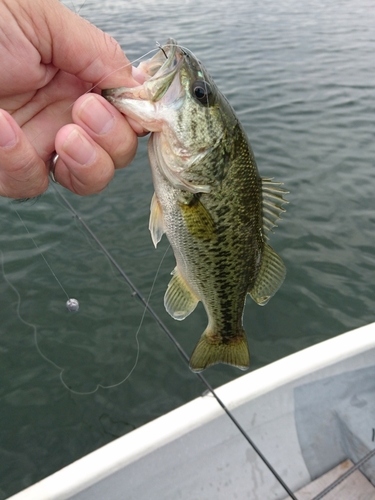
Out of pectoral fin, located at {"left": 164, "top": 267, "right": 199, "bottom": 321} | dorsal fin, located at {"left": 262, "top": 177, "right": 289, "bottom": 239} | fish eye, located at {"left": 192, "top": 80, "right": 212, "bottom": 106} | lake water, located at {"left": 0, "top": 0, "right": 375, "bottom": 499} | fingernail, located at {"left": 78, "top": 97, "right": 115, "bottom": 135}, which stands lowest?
lake water, located at {"left": 0, "top": 0, "right": 375, "bottom": 499}

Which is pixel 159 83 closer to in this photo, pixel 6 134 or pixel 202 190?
pixel 202 190

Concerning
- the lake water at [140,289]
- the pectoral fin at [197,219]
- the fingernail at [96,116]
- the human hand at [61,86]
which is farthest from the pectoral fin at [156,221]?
the lake water at [140,289]

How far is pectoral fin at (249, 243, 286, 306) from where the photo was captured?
2.22 meters

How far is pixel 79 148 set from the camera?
1759 millimetres

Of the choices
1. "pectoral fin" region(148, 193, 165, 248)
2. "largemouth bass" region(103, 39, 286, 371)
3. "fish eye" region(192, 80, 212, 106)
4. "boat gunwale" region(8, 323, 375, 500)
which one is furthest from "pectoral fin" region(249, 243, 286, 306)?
"boat gunwale" region(8, 323, 375, 500)

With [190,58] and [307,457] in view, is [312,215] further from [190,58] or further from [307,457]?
[190,58]

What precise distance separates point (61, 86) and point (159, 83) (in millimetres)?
584

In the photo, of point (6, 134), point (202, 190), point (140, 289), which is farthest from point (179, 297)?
point (140, 289)

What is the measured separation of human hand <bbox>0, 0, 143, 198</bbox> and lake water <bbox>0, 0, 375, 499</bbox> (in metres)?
1.54

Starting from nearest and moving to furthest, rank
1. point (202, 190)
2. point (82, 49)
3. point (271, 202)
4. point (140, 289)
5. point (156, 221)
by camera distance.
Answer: point (82, 49) < point (202, 190) < point (156, 221) < point (271, 202) < point (140, 289)

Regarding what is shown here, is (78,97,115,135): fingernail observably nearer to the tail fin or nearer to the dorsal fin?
the dorsal fin

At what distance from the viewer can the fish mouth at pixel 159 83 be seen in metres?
1.66

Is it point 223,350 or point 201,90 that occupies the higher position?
point 201,90

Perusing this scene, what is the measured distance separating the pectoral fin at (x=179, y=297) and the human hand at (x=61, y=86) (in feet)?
2.06
